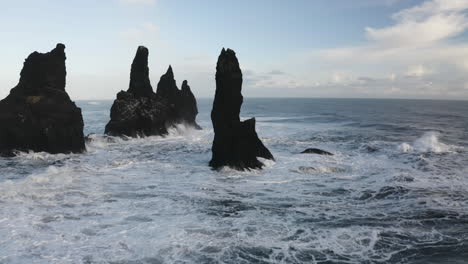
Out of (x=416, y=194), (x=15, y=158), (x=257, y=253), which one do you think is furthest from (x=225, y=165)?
(x=15, y=158)

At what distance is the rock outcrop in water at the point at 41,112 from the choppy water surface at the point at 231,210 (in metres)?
2.33

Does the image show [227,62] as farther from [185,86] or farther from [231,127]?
[185,86]

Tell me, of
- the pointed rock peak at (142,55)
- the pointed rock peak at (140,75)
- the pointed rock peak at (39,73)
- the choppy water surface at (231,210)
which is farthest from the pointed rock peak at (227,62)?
the pointed rock peak at (142,55)

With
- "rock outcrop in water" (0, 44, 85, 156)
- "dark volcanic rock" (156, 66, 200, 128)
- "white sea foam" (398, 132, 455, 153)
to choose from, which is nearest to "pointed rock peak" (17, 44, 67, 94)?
"rock outcrop in water" (0, 44, 85, 156)

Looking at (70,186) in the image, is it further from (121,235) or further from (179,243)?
(179,243)

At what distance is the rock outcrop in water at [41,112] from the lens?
116ft

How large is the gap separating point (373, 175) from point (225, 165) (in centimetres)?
1160

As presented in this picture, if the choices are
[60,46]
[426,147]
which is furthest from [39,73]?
[426,147]

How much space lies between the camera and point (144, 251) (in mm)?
14203

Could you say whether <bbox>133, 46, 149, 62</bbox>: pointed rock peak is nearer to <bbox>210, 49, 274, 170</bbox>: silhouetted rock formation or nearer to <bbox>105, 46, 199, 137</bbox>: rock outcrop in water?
<bbox>105, 46, 199, 137</bbox>: rock outcrop in water

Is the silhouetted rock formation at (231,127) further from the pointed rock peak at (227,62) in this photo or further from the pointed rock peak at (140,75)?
the pointed rock peak at (140,75)

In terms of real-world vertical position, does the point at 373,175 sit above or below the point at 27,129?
below

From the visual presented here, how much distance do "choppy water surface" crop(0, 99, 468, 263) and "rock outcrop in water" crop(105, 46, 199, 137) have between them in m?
14.5

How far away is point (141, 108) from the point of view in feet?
169
